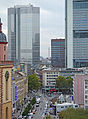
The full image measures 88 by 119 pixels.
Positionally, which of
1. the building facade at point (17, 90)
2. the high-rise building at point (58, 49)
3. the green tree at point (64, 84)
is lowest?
the green tree at point (64, 84)

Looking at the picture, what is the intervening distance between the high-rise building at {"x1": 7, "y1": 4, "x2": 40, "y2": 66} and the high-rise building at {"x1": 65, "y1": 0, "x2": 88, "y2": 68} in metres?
41.2

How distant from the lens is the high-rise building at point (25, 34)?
437 ft

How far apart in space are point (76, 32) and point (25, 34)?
4354 centimetres

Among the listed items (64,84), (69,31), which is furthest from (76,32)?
(64,84)

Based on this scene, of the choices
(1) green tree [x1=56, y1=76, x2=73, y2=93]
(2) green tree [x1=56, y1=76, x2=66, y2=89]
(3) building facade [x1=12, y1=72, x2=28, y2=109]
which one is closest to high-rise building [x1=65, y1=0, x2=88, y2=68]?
(1) green tree [x1=56, y1=76, x2=73, y2=93]

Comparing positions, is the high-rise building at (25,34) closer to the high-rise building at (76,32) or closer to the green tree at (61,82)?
the high-rise building at (76,32)

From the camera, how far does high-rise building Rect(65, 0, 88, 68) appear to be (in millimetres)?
93062

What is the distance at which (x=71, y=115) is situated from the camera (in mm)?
26641

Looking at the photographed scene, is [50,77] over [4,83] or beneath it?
beneath

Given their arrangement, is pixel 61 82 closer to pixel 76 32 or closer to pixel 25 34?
pixel 76 32

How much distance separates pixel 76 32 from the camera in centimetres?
9356

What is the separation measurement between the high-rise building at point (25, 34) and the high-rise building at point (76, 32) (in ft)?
135

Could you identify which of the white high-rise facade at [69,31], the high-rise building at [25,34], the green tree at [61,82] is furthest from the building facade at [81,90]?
the high-rise building at [25,34]

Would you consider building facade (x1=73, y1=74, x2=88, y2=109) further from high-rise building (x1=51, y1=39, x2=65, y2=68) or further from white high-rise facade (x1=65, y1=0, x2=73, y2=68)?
high-rise building (x1=51, y1=39, x2=65, y2=68)
